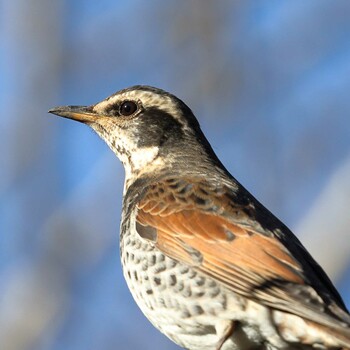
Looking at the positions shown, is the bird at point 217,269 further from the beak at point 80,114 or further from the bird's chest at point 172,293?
the beak at point 80,114

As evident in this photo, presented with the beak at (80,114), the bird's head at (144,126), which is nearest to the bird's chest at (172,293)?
the bird's head at (144,126)

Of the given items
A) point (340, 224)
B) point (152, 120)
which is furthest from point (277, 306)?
point (340, 224)

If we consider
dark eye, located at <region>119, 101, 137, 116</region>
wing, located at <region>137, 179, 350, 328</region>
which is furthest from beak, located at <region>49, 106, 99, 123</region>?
wing, located at <region>137, 179, 350, 328</region>

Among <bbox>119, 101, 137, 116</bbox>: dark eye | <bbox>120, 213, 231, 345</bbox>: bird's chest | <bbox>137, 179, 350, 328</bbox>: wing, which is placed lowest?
<bbox>120, 213, 231, 345</bbox>: bird's chest

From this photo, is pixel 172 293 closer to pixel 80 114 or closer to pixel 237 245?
pixel 237 245

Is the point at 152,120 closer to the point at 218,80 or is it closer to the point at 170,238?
the point at 170,238

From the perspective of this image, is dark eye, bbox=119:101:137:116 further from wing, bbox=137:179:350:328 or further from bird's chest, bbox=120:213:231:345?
bird's chest, bbox=120:213:231:345

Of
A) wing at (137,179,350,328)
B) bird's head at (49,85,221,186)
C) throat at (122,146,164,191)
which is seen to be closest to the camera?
wing at (137,179,350,328)
